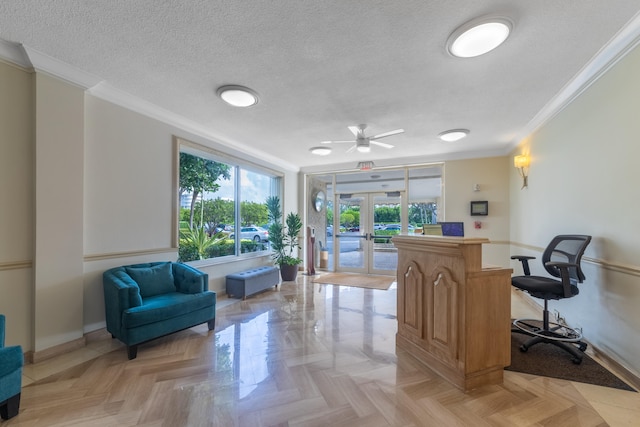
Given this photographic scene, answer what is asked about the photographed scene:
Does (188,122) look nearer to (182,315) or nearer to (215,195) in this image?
(215,195)

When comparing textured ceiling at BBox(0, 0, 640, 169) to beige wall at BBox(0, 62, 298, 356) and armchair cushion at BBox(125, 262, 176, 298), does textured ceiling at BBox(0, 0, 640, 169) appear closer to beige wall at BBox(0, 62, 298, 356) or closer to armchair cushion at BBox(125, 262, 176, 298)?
beige wall at BBox(0, 62, 298, 356)

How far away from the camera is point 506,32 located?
2041mm

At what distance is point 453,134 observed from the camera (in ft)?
14.4

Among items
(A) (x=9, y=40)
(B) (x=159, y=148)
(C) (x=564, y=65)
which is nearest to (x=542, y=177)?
(C) (x=564, y=65)

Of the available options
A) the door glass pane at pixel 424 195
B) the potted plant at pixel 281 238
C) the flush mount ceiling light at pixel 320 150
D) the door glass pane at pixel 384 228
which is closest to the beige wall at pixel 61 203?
the potted plant at pixel 281 238

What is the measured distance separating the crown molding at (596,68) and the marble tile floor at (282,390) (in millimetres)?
2686

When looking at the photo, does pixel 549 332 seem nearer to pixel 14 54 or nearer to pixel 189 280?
pixel 189 280

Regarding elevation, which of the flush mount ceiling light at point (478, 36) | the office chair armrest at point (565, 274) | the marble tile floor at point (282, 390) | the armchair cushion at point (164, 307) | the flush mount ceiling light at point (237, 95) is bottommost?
the marble tile floor at point (282, 390)

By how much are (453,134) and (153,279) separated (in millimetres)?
4796

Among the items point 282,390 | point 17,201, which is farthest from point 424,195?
point 17,201

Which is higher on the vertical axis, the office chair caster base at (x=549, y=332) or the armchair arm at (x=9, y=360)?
the armchair arm at (x=9, y=360)

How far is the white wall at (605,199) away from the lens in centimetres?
217

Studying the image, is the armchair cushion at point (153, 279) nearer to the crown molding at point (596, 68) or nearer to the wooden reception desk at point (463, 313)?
the wooden reception desk at point (463, 313)

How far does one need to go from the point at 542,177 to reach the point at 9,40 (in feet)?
→ 19.9
